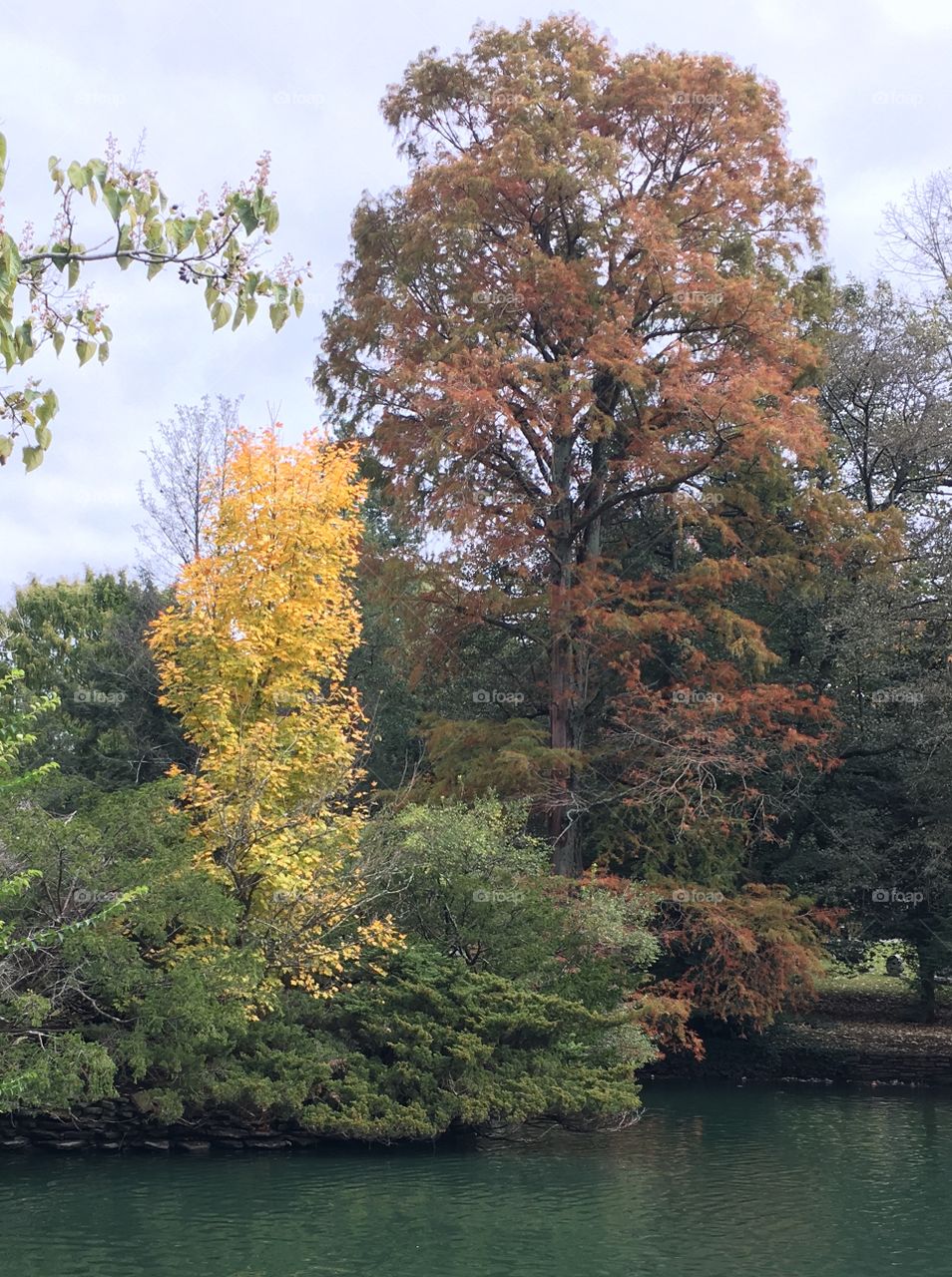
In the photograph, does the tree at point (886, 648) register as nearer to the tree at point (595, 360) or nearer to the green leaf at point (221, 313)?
the tree at point (595, 360)

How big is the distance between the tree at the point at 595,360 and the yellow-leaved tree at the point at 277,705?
312cm

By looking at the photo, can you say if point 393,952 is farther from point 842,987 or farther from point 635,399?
point 842,987

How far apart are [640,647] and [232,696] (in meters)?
6.52

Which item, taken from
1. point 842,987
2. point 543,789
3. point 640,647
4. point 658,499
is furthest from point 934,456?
point 842,987

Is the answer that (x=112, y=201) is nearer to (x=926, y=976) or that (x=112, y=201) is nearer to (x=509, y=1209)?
(x=509, y=1209)

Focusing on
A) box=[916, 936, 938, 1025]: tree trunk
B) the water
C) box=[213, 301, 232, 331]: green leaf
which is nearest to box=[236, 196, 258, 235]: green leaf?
box=[213, 301, 232, 331]: green leaf

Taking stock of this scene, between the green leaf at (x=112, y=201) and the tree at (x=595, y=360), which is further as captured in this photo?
the tree at (x=595, y=360)

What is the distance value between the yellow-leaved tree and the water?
7.70 ft

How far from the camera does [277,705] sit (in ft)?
56.6

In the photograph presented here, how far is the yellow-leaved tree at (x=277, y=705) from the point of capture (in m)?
15.4

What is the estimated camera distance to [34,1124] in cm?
1473

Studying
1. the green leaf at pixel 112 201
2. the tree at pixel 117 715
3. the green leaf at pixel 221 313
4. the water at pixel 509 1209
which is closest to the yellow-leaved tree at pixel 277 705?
the water at pixel 509 1209

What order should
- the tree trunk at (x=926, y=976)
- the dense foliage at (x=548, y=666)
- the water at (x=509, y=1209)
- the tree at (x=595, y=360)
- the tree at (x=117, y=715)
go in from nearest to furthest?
1. the water at (x=509, y=1209)
2. the dense foliage at (x=548, y=666)
3. the tree at (x=595, y=360)
4. the tree trunk at (x=926, y=976)
5. the tree at (x=117, y=715)

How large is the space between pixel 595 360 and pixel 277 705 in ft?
22.3
